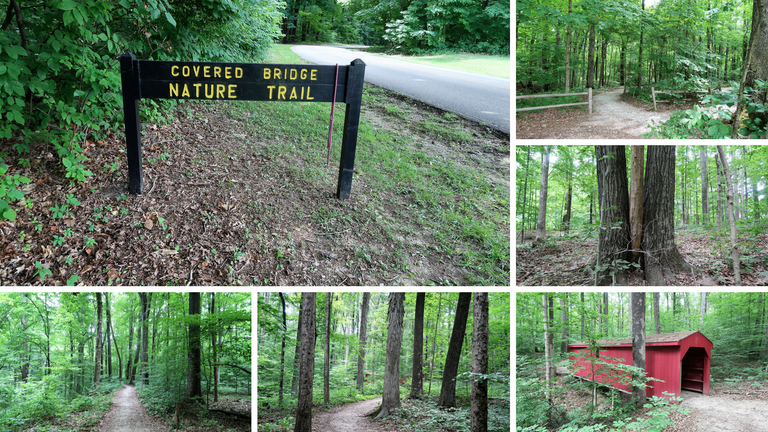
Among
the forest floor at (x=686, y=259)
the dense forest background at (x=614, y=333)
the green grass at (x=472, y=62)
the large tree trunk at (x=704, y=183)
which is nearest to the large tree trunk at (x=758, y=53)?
the forest floor at (x=686, y=259)

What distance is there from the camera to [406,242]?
14.7ft

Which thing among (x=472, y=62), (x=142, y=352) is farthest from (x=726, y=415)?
(x=472, y=62)

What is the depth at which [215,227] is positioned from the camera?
4.28 metres

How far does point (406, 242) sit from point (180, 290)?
98.7 inches

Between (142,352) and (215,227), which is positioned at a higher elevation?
(215,227)

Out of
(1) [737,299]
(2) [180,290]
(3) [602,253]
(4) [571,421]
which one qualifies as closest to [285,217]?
(2) [180,290]

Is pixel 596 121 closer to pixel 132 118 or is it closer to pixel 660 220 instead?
pixel 660 220

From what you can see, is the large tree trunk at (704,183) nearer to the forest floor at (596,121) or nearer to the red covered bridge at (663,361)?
the forest floor at (596,121)

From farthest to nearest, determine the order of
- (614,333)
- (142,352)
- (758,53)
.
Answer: (142,352) → (614,333) → (758,53)

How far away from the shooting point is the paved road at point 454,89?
7.93 m

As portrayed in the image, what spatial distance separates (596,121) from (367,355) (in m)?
7.10

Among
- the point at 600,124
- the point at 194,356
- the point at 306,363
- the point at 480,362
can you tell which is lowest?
the point at 194,356

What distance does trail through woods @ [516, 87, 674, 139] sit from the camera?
7125 mm

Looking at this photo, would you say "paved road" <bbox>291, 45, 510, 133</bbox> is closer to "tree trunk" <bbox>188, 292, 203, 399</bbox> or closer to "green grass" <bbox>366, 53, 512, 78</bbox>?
"green grass" <bbox>366, 53, 512, 78</bbox>
